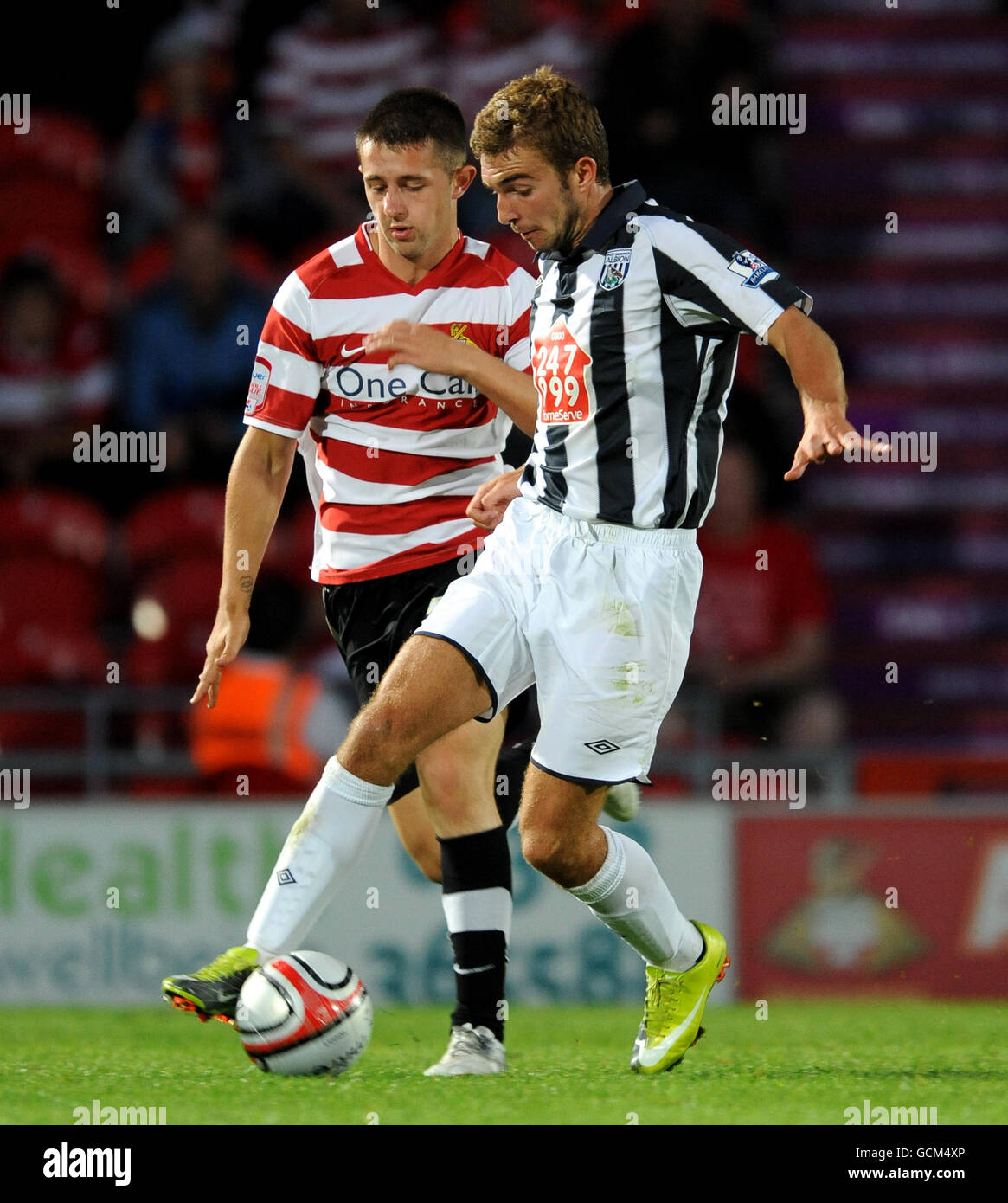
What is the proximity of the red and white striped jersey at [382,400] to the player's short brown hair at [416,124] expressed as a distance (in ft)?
1.15

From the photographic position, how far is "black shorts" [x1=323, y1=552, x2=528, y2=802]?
5043 millimetres

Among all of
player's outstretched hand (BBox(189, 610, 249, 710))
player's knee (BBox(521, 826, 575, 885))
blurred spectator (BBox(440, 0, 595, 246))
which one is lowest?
player's knee (BBox(521, 826, 575, 885))

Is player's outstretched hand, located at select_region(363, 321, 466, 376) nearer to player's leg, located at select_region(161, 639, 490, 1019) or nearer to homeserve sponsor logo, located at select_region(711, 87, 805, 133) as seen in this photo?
player's leg, located at select_region(161, 639, 490, 1019)

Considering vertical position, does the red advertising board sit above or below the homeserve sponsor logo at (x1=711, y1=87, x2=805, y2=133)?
below

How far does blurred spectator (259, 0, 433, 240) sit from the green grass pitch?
5.68 m

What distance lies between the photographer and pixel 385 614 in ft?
16.6

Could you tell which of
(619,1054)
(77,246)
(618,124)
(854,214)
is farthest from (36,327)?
(619,1054)

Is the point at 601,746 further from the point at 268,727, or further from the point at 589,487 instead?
the point at 268,727

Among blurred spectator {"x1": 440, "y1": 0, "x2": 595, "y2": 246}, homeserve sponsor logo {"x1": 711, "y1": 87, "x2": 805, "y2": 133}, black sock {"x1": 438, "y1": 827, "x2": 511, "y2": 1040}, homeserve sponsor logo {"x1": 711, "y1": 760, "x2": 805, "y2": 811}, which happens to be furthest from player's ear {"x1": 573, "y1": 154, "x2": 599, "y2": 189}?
homeserve sponsor logo {"x1": 711, "y1": 87, "x2": 805, "y2": 133}

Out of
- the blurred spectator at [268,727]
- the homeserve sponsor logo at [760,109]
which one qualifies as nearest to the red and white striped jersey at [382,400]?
the blurred spectator at [268,727]

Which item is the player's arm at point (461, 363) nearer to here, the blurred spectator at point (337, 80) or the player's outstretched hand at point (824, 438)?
the player's outstretched hand at point (824, 438)

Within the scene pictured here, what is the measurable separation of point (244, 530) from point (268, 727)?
3.72m

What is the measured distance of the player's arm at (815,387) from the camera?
3879mm

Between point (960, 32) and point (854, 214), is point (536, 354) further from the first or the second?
point (960, 32)
